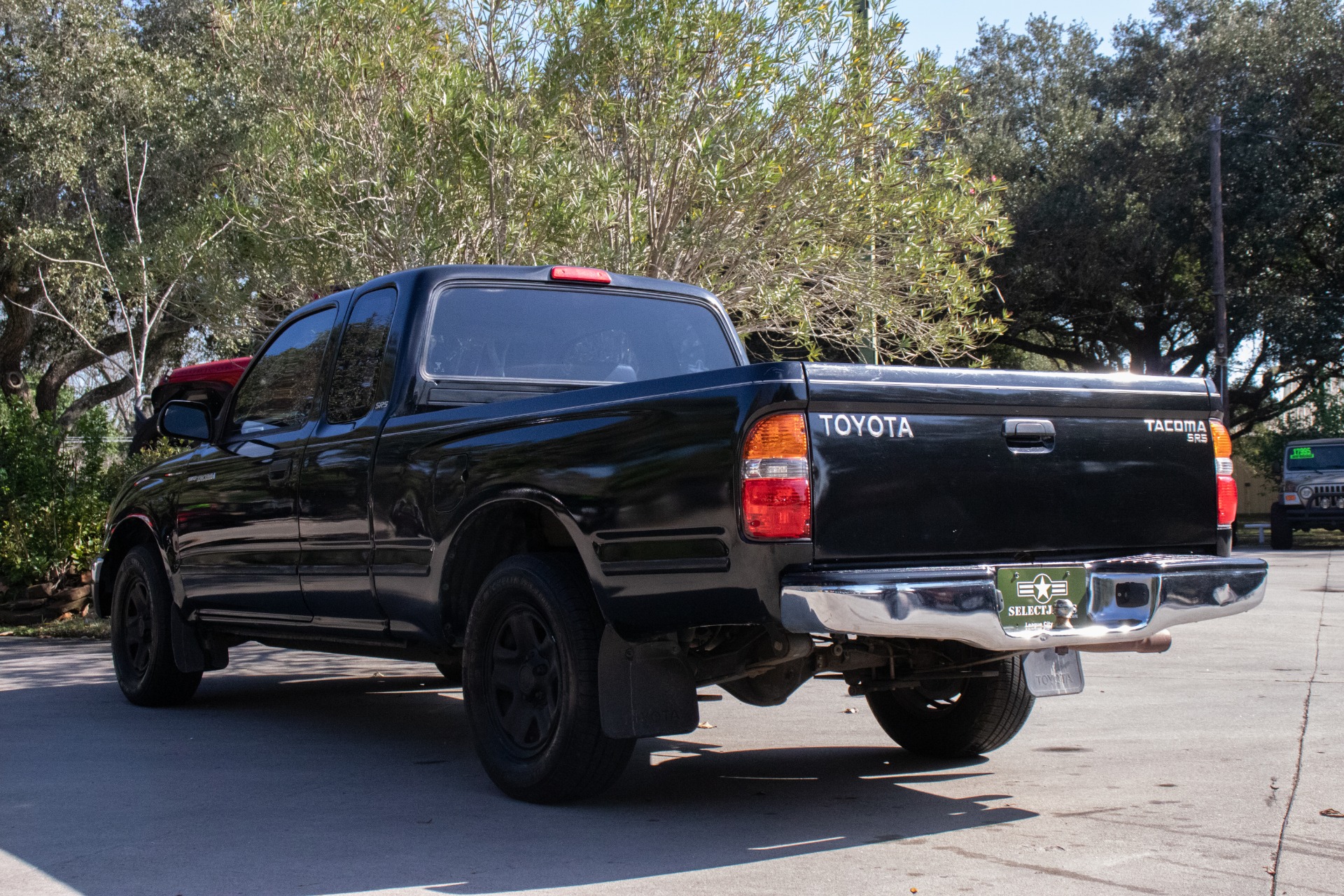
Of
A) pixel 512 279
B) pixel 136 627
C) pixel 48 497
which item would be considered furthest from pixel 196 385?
pixel 512 279

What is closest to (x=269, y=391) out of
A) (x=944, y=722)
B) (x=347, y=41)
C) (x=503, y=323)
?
(x=503, y=323)

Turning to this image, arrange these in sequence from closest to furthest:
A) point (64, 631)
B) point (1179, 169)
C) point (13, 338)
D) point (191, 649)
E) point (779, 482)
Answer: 1. point (779, 482)
2. point (191, 649)
3. point (64, 631)
4. point (13, 338)
5. point (1179, 169)

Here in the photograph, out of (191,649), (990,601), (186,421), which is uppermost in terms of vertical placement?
(186,421)

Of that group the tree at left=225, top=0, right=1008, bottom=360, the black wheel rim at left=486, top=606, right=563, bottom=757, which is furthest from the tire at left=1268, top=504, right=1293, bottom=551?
the black wheel rim at left=486, top=606, right=563, bottom=757

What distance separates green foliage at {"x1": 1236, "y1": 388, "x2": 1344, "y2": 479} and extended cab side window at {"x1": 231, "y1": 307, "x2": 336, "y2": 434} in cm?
2561

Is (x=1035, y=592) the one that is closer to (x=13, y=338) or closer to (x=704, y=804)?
(x=704, y=804)

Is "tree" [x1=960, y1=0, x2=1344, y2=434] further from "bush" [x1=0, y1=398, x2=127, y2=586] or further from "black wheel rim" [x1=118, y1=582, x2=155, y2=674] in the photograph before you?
"black wheel rim" [x1=118, y1=582, x2=155, y2=674]

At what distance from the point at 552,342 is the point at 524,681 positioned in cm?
169

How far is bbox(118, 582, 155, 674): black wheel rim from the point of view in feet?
24.0

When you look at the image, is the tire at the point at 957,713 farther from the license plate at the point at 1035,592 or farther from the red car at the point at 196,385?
the red car at the point at 196,385

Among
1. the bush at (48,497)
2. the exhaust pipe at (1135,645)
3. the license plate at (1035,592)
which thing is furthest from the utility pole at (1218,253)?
the license plate at (1035,592)

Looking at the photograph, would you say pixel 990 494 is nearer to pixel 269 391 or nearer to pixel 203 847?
pixel 203 847

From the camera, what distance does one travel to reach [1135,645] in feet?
14.7

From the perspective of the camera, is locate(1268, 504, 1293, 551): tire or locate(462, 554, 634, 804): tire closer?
locate(462, 554, 634, 804): tire
